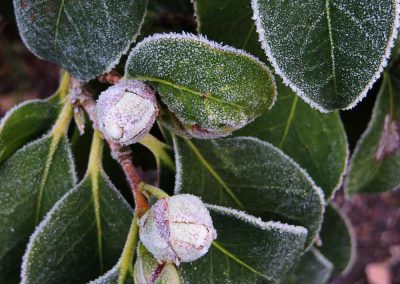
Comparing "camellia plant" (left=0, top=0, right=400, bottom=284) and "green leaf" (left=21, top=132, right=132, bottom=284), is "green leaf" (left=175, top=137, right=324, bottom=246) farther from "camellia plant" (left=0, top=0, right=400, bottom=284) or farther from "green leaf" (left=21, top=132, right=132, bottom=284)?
"green leaf" (left=21, top=132, right=132, bottom=284)

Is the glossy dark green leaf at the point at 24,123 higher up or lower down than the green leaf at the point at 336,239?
higher up

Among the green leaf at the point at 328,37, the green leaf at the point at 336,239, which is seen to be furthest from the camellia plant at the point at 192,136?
the green leaf at the point at 336,239

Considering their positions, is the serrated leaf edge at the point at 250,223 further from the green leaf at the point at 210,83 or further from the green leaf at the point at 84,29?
the green leaf at the point at 84,29

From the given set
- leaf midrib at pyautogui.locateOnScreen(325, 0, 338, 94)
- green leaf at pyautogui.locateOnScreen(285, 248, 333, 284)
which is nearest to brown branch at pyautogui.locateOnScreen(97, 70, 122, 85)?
leaf midrib at pyautogui.locateOnScreen(325, 0, 338, 94)

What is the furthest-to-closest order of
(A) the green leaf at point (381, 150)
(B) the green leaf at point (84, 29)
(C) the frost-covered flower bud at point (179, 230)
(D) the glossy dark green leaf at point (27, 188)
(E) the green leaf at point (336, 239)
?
(E) the green leaf at point (336, 239) < (A) the green leaf at point (381, 150) < (D) the glossy dark green leaf at point (27, 188) < (B) the green leaf at point (84, 29) < (C) the frost-covered flower bud at point (179, 230)

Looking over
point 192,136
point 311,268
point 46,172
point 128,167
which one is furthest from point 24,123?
point 311,268

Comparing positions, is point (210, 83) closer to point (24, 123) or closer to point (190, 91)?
point (190, 91)

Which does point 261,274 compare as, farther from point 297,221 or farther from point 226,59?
point 226,59
